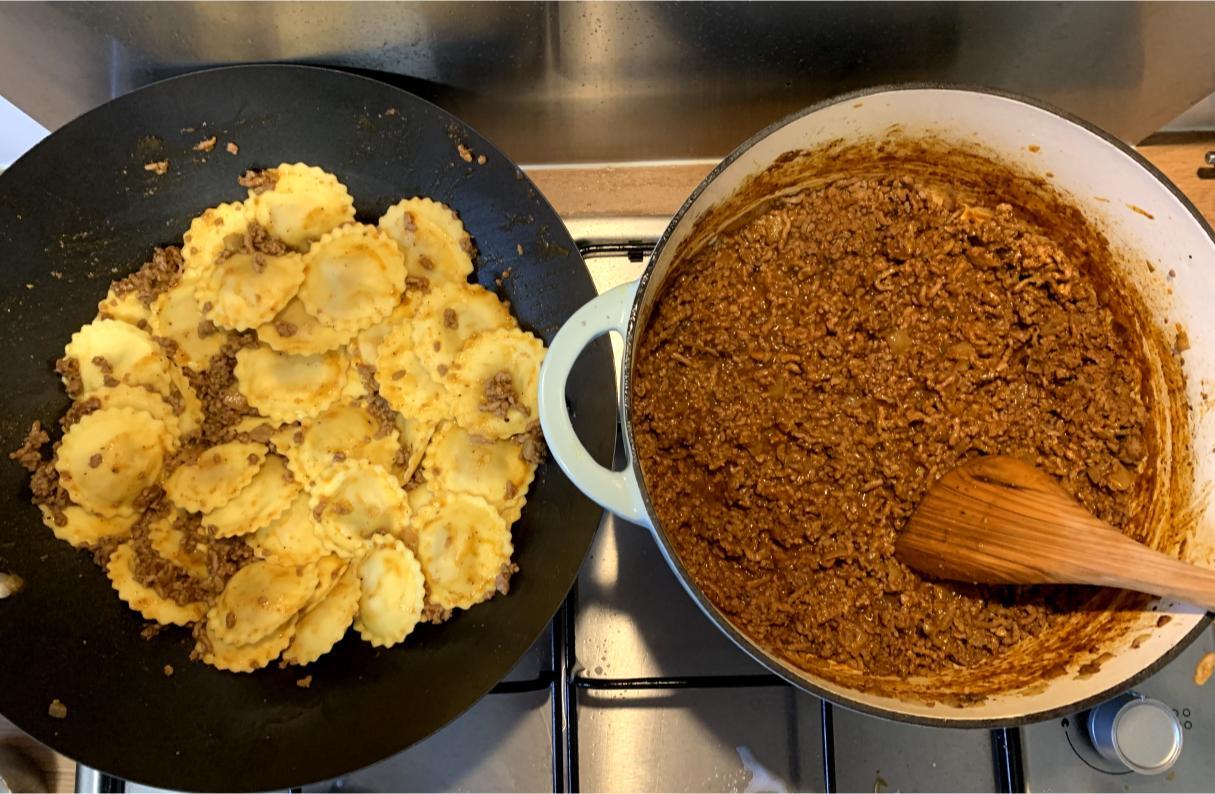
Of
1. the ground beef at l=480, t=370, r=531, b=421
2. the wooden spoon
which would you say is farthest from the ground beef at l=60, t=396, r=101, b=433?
the wooden spoon

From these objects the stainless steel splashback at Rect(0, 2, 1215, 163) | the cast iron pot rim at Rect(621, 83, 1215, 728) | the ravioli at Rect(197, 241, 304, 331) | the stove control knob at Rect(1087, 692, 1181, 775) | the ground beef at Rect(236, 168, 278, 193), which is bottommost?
A: the stove control knob at Rect(1087, 692, 1181, 775)

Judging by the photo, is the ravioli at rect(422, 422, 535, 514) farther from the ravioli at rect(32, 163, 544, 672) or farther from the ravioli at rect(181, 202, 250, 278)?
the ravioli at rect(181, 202, 250, 278)

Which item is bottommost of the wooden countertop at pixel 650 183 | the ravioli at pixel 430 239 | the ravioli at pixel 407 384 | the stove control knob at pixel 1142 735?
the stove control knob at pixel 1142 735

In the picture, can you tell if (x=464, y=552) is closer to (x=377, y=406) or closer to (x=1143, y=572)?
(x=377, y=406)

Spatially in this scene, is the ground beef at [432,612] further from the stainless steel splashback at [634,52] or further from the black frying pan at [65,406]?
the stainless steel splashback at [634,52]

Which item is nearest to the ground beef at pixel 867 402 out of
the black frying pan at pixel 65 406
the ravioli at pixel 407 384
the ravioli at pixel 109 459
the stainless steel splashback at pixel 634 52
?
the black frying pan at pixel 65 406

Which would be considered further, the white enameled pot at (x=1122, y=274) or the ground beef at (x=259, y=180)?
the ground beef at (x=259, y=180)
